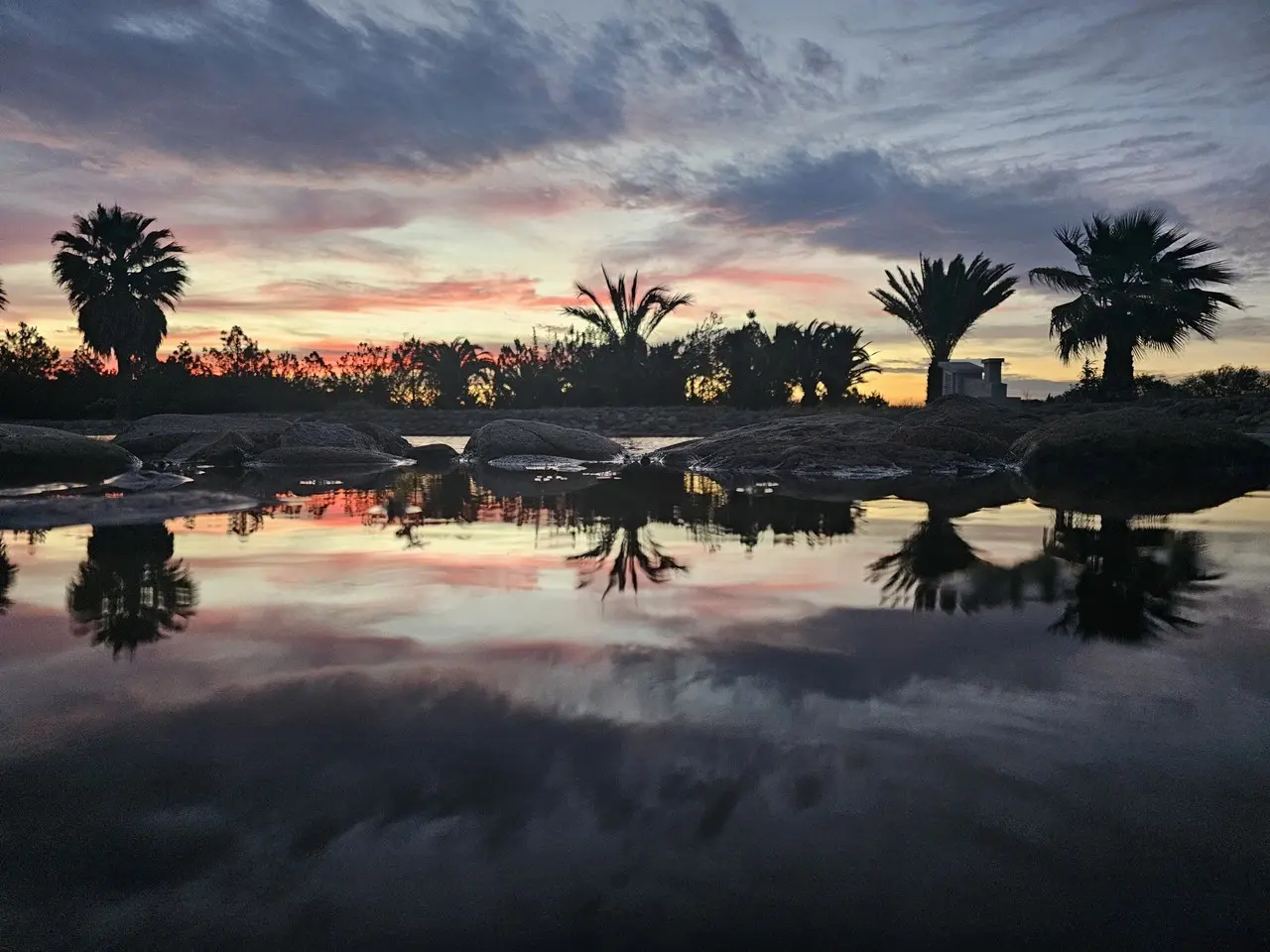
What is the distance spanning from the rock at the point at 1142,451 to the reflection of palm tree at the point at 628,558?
19.6ft

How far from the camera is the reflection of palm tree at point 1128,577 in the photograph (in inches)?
112

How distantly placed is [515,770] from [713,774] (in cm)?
36

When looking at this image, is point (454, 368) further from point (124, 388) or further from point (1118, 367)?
point (1118, 367)

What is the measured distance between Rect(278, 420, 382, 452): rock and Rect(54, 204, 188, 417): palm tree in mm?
18473

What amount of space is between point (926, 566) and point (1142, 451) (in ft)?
23.8

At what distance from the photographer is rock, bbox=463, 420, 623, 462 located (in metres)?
13.3

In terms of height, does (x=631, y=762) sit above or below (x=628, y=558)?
below

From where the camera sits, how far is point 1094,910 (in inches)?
49.9

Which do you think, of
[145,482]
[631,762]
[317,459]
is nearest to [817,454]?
[317,459]

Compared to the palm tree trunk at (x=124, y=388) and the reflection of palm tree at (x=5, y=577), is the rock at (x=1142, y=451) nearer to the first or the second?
the reflection of palm tree at (x=5, y=577)

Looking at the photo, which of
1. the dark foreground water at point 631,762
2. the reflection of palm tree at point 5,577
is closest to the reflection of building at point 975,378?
the dark foreground water at point 631,762

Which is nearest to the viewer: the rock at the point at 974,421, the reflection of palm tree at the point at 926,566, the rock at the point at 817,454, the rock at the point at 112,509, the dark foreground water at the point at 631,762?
the dark foreground water at the point at 631,762

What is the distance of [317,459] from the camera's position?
11906 mm

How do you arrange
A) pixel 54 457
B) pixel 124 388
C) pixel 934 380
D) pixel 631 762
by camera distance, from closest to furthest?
1. pixel 631 762
2. pixel 54 457
3. pixel 934 380
4. pixel 124 388
